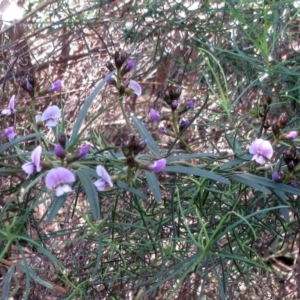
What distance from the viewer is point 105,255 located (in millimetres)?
1745

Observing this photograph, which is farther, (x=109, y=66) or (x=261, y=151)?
(x=109, y=66)

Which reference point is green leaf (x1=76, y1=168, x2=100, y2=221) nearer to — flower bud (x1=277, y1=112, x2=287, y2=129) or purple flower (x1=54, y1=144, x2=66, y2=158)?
purple flower (x1=54, y1=144, x2=66, y2=158)

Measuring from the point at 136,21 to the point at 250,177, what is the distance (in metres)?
1.30

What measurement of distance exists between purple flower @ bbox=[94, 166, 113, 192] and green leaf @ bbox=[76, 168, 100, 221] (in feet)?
0.04

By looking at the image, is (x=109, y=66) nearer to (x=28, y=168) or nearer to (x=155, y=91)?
(x=28, y=168)

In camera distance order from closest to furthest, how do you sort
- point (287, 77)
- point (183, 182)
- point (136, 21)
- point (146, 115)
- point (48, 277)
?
point (183, 182)
point (287, 77)
point (48, 277)
point (136, 21)
point (146, 115)

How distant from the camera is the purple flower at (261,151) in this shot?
3.15ft

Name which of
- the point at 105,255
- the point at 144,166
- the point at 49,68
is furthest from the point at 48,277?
the point at 144,166

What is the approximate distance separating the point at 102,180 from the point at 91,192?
3 cm

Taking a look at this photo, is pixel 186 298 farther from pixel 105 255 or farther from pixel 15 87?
pixel 15 87

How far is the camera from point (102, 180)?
2.81 ft

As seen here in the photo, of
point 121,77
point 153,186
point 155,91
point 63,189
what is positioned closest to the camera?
point 63,189

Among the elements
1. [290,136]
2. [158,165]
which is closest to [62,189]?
[158,165]

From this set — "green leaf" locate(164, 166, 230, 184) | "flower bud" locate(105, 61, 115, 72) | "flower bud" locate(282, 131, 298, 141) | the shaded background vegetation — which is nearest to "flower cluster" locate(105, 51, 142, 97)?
"flower bud" locate(105, 61, 115, 72)
